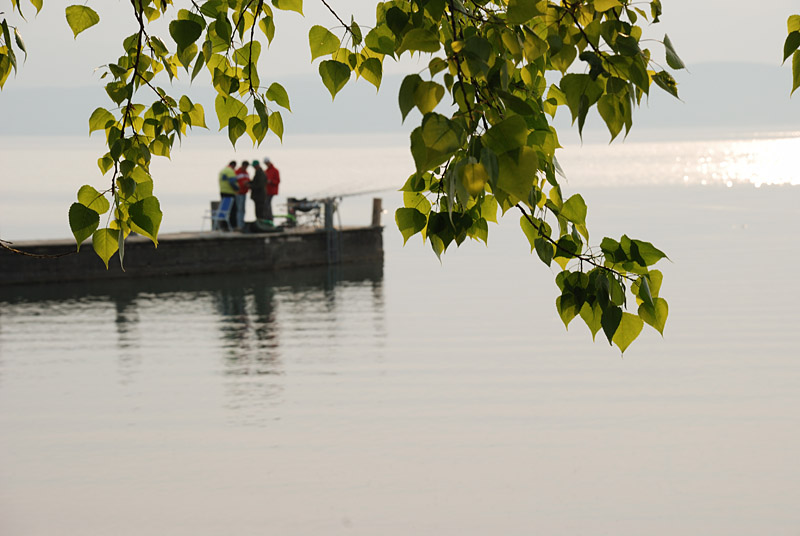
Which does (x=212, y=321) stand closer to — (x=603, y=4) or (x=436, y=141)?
(x=603, y=4)

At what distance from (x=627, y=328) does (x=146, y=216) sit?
1212 millimetres

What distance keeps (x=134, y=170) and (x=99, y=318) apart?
26802 millimetres

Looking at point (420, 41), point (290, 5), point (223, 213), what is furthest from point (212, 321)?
point (420, 41)

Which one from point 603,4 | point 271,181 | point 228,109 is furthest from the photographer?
point 271,181

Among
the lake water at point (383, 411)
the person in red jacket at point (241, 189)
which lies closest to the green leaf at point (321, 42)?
the lake water at point (383, 411)

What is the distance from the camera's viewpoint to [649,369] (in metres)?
22.7

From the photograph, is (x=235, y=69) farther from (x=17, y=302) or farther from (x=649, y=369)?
(x=17, y=302)

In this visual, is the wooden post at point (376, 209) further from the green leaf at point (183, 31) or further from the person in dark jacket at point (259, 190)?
the green leaf at point (183, 31)

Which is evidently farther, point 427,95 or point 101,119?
point 101,119

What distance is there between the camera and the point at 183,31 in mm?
3045

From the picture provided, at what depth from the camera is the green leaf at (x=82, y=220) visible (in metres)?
2.81

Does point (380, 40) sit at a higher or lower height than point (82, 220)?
higher

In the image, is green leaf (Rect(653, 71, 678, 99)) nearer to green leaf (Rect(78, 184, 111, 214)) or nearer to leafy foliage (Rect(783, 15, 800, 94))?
leafy foliage (Rect(783, 15, 800, 94))

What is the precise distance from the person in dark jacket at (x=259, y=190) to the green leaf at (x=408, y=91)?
28.7 m
